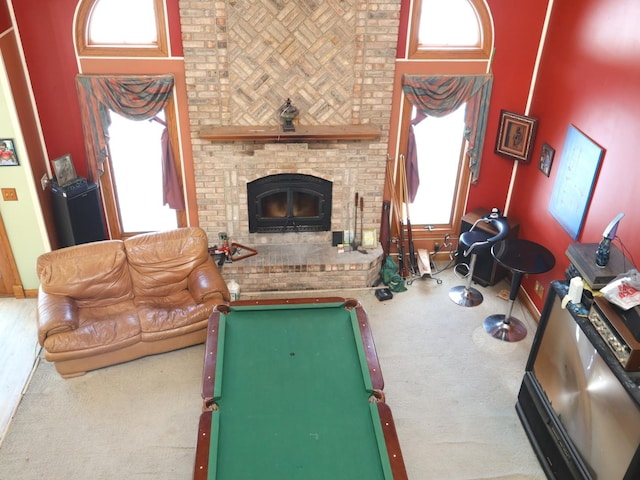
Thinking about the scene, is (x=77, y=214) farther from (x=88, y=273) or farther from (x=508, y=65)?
(x=508, y=65)

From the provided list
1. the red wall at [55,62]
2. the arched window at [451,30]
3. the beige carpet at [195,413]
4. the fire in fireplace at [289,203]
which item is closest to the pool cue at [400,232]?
the fire in fireplace at [289,203]

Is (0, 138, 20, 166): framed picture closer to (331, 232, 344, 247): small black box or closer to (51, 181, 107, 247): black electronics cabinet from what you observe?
(51, 181, 107, 247): black electronics cabinet

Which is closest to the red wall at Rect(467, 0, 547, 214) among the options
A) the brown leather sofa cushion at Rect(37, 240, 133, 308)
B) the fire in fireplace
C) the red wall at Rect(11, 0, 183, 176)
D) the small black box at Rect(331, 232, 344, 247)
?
the small black box at Rect(331, 232, 344, 247)

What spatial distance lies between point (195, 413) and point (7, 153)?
3377 mm

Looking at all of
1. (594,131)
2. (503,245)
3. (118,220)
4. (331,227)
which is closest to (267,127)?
(331,227)

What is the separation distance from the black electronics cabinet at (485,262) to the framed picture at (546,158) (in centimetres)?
79

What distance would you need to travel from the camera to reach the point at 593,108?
217 inches

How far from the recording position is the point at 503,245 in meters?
6.35

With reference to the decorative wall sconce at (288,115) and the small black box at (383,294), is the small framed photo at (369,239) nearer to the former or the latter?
the small black box at (383,294)

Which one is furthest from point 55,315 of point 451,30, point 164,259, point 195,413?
point 451,30

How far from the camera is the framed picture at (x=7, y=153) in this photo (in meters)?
6.02

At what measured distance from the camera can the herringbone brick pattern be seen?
20.1ft

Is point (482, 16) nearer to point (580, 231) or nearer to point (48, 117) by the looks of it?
point (580, 231)

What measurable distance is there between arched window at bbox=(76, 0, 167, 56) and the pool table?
3050mm
